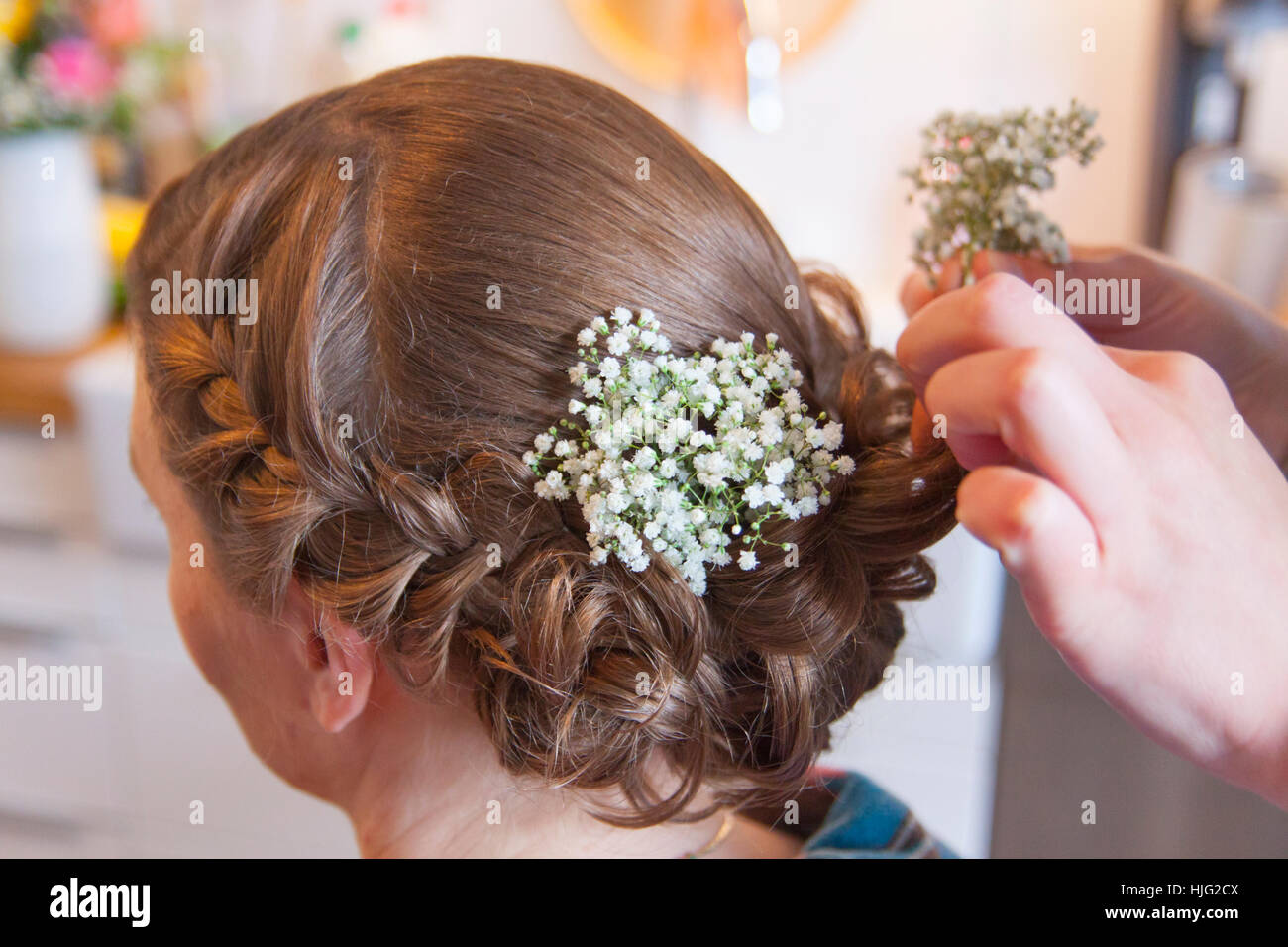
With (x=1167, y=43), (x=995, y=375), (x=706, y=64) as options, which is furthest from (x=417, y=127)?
(x=1167, y=43)

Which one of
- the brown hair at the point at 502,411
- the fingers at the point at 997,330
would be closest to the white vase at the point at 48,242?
the brown hair at the point at 502,411

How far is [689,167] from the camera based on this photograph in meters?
0.62

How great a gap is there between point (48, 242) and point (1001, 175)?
139 cm

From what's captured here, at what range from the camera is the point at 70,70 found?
59.6 inches

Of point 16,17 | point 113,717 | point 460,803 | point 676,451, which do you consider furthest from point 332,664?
point 16,17

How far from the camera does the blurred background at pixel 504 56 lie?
1424 millimetres

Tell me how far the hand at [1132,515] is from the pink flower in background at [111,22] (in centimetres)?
174

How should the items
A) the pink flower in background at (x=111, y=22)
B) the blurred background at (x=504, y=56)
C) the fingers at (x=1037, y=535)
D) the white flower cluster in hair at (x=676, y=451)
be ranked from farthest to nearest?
the pink flower in background at (x=111, y=22), the blurred background at (x=504, y=56), the white flower cluster in hair at (x=676, y=451), the fingers at (x=1037, y=535)

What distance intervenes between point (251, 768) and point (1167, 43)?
173 centimetres

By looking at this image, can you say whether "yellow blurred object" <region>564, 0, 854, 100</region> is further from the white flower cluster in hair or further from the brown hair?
the white flower cluster in hair

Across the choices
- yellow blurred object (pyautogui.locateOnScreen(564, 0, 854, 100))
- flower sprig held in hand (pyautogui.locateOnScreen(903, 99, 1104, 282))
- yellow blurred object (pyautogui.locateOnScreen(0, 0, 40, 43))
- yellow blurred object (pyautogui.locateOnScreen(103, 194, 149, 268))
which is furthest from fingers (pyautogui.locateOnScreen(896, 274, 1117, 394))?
yellow blurred object (pyautogui.locateOnScreen(0, 0, 40, 43))

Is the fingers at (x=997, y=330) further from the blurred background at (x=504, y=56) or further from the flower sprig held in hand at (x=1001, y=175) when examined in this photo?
the blurred background at (x=504, y=56)
